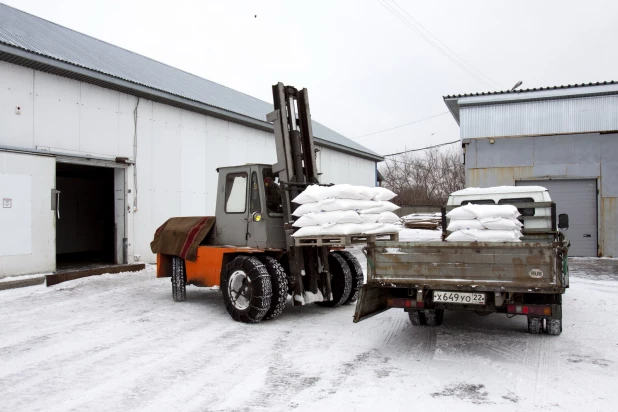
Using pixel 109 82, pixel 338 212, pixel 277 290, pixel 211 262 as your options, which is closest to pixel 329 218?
pixel 338 212

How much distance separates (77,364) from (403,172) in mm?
50666

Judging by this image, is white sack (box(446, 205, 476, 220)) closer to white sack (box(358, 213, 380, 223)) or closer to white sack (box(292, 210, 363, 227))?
white sack (box(358, 213, 380, 223))

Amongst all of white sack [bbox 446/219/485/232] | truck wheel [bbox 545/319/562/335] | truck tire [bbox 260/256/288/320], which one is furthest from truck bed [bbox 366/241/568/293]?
truck tire [bbox 260/256/288/320]

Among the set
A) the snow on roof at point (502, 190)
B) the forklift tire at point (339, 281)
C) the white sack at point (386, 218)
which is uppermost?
the snow on roof at point (502, 190)

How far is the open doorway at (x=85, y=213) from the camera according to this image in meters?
18.5

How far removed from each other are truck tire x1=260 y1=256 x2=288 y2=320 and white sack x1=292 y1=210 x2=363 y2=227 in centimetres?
88

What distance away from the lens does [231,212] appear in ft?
26.8

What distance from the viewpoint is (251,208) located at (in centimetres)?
778

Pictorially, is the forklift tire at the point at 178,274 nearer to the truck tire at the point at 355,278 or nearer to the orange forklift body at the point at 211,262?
the orange forklift body at the point at 211,262

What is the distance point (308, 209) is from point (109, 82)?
8428 millimetres

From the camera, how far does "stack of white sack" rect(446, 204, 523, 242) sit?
20.3 ft

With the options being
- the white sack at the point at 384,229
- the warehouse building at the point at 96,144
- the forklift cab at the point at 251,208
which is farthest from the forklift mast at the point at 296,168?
the warehouse building at the point at 96,144

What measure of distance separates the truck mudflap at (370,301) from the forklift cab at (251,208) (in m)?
2.32

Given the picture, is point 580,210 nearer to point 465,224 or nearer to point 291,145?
point 465,224
